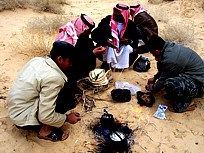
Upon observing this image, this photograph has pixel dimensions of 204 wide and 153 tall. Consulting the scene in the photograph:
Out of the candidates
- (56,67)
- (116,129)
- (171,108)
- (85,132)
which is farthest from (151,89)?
(56,67)

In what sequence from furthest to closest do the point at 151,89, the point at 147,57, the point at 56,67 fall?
1. the point at 147,57
2. the point at 151,89
3. the point at 56,67

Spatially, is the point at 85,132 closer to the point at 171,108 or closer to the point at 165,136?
the point at 165,136

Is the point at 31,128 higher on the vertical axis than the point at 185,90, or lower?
lower

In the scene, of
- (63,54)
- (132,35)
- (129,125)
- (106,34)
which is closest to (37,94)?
(63,54)

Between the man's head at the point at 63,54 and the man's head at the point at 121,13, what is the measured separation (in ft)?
6.64

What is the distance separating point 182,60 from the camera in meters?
3.95

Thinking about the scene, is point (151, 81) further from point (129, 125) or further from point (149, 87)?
point (129, 125)

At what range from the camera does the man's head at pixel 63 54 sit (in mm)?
3074

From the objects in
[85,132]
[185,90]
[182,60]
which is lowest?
[85,132]

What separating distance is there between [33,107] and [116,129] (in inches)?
45.4

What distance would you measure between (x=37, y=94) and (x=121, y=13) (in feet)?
7.82

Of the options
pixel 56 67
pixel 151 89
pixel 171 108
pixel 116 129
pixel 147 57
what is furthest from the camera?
pixel 147 57

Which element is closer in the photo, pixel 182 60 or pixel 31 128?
pixel 31 128

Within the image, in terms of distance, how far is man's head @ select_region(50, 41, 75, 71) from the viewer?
3074mm
